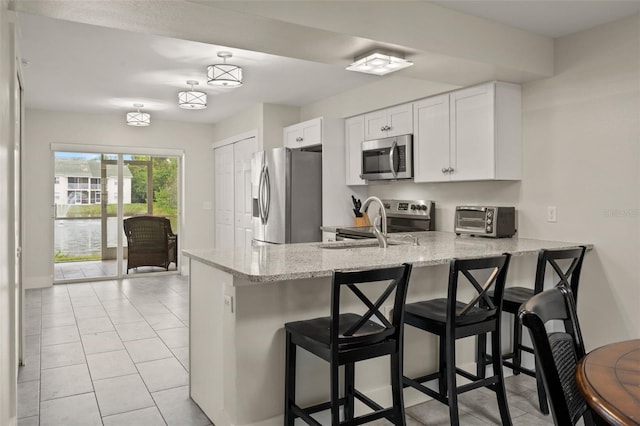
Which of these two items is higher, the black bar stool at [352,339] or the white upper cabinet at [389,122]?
the white upper cabinet at [389,122]

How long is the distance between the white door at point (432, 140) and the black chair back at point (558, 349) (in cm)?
254

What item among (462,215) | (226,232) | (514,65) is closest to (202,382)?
(462,215)

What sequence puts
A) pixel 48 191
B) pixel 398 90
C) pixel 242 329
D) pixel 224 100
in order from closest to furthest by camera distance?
pixel 242 329 → pixel 398 90 → pixel 224 100 → pixel 48 191

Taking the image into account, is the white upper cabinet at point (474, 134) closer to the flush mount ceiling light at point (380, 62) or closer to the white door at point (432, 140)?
the white door at point (432, 140)

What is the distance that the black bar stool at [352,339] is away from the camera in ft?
6.44

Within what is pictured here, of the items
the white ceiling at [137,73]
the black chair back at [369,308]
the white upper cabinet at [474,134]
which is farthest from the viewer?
the white ceiling at [137,73]

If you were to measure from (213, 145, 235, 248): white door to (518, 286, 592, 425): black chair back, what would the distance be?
5.86 metres

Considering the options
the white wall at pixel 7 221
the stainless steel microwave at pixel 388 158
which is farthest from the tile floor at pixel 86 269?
the white wall at pixel 7 221

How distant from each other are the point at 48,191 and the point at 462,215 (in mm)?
5885

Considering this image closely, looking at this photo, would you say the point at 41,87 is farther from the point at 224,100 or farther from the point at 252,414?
the point at 252,414

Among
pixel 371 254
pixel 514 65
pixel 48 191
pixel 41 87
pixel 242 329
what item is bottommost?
pixel 242 329

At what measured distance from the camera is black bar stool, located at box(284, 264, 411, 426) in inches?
77.2

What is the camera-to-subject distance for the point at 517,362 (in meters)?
3.13

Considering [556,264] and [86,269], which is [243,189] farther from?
[556,264]
